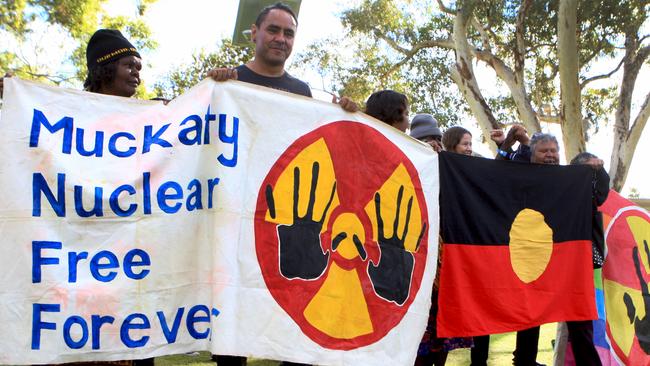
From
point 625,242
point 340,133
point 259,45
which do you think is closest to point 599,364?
point 625,242

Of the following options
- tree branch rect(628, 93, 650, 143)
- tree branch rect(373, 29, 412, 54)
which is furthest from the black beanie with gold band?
tree branch rect(373, 29, 412, 54)

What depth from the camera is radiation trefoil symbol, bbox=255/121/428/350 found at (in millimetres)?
3502

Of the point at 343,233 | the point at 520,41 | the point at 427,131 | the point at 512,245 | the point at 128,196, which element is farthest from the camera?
the point at 520,41

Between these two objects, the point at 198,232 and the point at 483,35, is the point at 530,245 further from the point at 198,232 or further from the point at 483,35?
the point at 483,35

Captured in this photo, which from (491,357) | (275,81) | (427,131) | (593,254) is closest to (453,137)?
(427,131)

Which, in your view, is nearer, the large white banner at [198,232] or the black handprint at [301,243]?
the large white banner at [198,232]

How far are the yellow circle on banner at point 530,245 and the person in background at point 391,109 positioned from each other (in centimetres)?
99

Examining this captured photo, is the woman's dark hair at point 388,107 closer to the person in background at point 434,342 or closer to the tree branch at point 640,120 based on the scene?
the person in background at point 434,342

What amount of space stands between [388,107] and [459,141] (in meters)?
0.86

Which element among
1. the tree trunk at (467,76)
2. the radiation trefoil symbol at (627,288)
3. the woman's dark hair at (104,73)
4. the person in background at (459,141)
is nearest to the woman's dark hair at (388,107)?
the person in background at (459,141)

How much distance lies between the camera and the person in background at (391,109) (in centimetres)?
431

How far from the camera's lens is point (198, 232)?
11.0 feet

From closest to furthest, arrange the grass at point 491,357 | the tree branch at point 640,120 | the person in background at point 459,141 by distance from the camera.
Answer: the person in background at point 459,141 < the grass at point 491,357 < the tree branch at point 640,120

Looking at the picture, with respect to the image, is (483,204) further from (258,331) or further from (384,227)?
(258,331)
